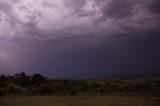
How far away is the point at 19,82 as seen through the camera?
54938 millimetres

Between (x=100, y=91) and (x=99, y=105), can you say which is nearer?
(x=99, y=105)

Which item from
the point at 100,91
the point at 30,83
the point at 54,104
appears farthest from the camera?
the point at 30,83

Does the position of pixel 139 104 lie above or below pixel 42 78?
below

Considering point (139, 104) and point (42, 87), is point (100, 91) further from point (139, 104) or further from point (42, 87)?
point (139, 104)

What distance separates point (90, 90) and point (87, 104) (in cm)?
1742

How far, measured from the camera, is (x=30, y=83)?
54.5 meters

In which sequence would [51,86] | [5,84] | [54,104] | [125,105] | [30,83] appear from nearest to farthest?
[125,105], [54,104], [51,86], [5,84], [30,83]

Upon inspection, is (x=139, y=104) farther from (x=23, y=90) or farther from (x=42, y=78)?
(x=42, y=78)

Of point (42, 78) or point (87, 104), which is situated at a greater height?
point (42, 78)

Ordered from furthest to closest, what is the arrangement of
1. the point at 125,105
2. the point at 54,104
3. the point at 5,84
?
the point at 5,84 < the point at 54,104 < the point at 125,105

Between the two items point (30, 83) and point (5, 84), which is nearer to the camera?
point (5, 84)

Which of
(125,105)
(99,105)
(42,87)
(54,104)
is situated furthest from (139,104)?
(42,87)

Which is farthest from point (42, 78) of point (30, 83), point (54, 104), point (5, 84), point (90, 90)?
point (54, 104)

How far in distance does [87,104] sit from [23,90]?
22941mm
